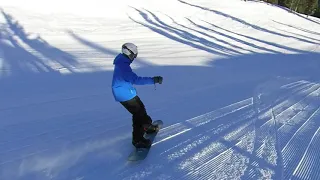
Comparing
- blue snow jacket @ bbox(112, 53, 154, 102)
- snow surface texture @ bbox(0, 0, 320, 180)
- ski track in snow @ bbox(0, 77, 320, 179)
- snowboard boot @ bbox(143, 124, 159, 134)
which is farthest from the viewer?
snowboard boot @ bbox(143, 124, 159, 134)

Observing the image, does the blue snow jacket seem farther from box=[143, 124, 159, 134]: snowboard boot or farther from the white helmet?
box=[143, 124, 159, 134]: snowboard boot

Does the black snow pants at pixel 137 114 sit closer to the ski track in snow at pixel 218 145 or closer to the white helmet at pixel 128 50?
the ski track in snow at pixel 218 145

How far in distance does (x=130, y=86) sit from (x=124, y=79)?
18 centimetres

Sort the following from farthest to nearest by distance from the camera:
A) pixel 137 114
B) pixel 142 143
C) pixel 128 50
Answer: pixel 142 143
pixel 137 114
pixel 128 50

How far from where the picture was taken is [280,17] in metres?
28.9

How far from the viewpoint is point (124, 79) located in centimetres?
433

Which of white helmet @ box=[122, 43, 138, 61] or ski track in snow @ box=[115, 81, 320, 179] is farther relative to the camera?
ski track in snow @ box=[115, 81, 320, 179]

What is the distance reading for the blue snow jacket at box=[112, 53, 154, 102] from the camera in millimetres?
4301

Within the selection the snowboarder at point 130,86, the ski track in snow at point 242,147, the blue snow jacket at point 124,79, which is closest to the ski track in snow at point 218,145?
the ski track in snow at point 242,147

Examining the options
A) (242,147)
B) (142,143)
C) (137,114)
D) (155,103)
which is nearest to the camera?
(137,114)

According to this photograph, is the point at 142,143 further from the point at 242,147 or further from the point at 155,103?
the point at 155,103

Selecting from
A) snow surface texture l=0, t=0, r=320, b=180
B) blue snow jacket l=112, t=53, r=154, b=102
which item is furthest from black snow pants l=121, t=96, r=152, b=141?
snow surface texture l=0, t=0, r=320, b=180

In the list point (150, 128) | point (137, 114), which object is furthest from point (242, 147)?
point (137, 114)

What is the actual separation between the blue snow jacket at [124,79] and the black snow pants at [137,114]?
105 mm
